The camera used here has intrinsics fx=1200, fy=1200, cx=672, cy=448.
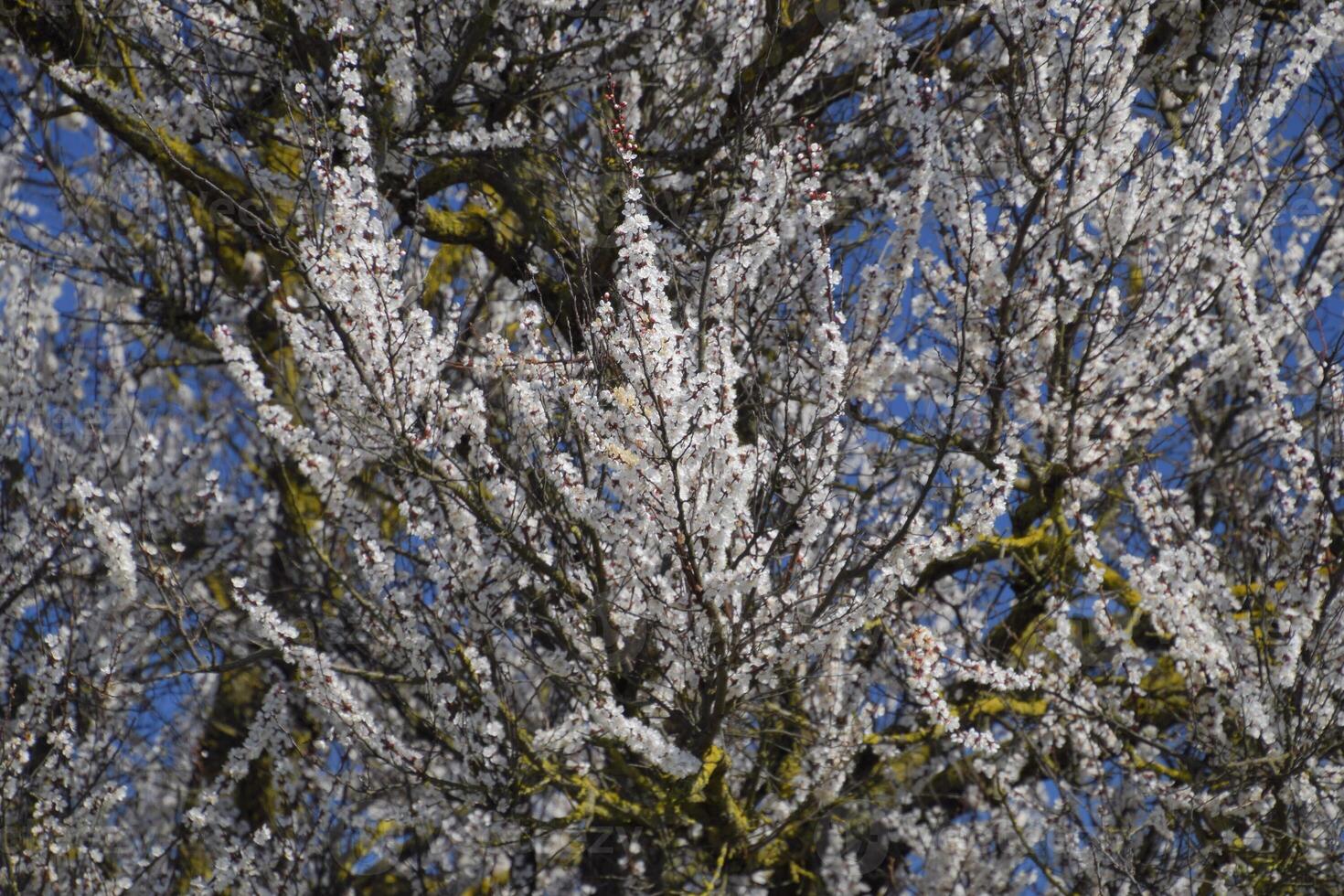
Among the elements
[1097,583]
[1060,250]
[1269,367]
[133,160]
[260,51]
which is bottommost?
[1097,583]

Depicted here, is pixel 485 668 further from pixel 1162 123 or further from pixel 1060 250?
pixel 1162 123

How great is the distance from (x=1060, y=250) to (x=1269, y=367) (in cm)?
115

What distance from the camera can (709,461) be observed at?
3912mm

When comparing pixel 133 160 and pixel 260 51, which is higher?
pixel 133 160

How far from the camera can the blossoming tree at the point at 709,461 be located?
15.1 feet

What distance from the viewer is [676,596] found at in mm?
4656

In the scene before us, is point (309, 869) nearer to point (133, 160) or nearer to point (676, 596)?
point (676, 596)

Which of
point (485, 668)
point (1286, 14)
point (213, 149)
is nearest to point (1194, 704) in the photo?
point (485, 668)

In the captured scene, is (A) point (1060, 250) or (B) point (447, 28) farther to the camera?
(B) point (447, 28)

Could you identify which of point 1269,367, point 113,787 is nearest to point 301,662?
point 113,787

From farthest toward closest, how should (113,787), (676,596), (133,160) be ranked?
(133,160)
(113,787)
(676,596)

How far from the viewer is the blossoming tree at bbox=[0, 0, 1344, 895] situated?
15.1 feet

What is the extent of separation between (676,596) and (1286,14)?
5.13 meters

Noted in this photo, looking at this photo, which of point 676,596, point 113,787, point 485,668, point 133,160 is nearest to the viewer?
point 676,596
